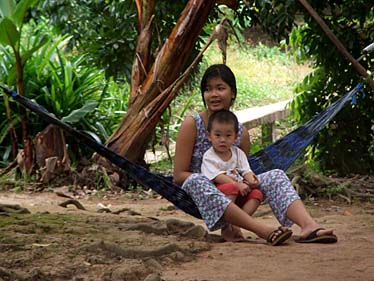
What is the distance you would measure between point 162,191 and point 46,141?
3.18m

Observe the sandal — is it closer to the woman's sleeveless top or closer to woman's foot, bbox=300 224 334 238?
woman's foot, bbox=300 224 334 238

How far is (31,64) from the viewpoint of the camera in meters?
8.62

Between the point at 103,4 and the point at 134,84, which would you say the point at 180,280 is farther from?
the point at 103,4

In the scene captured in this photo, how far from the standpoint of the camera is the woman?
13.5 ft

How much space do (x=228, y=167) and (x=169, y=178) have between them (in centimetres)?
39

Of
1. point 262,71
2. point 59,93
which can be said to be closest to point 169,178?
point 59,93

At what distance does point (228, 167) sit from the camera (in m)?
4.30

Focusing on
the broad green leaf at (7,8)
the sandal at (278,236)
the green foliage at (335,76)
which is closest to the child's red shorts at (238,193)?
the sandal at (278,236)

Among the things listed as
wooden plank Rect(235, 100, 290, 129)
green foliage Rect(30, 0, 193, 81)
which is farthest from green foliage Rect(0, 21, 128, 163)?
wooden plank Rect(235, 100, 290, 129)

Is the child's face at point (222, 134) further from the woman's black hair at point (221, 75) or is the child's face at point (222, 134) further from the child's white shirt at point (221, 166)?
the woman's black hair at point (221, 75)

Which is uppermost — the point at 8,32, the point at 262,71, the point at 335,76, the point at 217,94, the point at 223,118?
the point at 8,32

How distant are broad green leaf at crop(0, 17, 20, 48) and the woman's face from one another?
2.87m

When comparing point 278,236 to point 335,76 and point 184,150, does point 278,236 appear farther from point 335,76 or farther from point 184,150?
point 335,76

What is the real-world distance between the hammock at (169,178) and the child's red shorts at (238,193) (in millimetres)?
186
